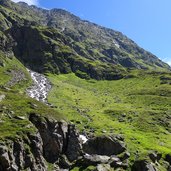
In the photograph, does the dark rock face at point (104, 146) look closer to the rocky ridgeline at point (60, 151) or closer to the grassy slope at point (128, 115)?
the rocky ridgeline at point (60, 151)

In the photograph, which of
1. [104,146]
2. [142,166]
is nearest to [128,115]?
[104,146]

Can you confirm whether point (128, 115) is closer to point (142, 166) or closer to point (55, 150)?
point (142, 166)

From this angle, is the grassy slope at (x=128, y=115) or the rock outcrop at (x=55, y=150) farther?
the grassy slope at (x=128, y=115)

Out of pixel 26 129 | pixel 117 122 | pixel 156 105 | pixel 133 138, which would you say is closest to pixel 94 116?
pixel 117 122

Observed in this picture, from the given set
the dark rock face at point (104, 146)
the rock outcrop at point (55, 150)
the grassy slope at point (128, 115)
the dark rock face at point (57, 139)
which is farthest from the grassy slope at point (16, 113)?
the grassy slope at point (128, 115)

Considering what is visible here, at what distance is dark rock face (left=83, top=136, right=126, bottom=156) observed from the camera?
79750 millimetres

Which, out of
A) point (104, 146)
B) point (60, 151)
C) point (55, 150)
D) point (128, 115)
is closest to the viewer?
point (55, 150)

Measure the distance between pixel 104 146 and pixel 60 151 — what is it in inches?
454

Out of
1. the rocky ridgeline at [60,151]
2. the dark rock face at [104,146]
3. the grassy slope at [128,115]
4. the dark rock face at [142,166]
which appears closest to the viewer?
the rocky ridgeline at [60,151]

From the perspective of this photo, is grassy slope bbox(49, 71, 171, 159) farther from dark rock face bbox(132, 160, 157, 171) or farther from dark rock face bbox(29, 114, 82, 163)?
dark rock face bbox(29, 114, 82, 163)

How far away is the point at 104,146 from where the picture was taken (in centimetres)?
8094

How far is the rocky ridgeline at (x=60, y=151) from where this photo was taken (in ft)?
206

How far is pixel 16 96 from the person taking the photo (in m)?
91.7

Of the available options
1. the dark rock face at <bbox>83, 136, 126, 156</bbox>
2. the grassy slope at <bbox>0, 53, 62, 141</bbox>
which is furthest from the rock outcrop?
the grassy slope at <bbox>0, 53, 62, 141</bbox>
